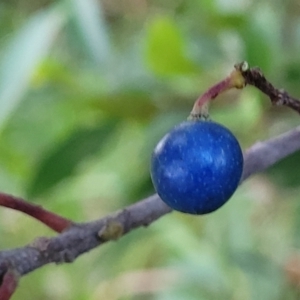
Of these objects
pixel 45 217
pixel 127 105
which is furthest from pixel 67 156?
pixel 45 217

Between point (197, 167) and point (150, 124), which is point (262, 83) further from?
point (150, 124)

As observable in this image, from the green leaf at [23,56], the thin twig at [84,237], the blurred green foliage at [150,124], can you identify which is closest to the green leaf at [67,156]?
the blurred green foliage at [150,124]

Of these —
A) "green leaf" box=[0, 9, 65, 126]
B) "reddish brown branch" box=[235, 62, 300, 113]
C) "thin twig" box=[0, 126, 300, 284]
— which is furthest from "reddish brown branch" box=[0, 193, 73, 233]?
"green leaf" box=[0, 9, 65, 126]

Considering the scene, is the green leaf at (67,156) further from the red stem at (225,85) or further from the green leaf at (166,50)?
the red stem at (225,85)

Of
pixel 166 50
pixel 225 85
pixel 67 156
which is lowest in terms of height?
pixel 67 156

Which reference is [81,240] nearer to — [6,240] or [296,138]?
[296,138]
